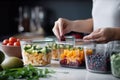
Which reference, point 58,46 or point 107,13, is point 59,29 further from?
point 107,13

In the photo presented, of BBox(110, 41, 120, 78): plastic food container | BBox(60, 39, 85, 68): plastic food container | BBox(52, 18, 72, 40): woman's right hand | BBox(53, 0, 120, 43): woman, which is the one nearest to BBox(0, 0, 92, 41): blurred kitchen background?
BBox(53, 0, 120, 43): woman

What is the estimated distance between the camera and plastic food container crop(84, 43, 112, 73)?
51.9 inches

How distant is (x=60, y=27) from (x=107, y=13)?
1.10ft

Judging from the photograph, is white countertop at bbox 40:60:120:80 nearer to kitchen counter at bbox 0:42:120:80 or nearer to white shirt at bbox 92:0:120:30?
kitchen counter at bbox 0:42:120:80

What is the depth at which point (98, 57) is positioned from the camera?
132 centimetres

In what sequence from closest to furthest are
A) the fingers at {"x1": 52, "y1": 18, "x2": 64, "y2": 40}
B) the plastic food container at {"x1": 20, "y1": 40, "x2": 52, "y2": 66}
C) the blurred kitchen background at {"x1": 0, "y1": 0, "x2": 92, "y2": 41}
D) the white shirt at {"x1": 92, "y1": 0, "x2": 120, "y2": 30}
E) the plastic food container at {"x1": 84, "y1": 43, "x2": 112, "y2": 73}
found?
1. the plastic food container at {"x1": 84, "y1": 43, "x2": 112, "y2": 73}
2. the plastic food container at {"x1": 20, "y1": 40, "x2": 52, "y2": 66}
3. the fingers at {"x1": 52, "y1": 18, "x2": 64, "y2": 40}
4. the white shirt at {"x1": 92, "y1": 0, "x2": 120, "y2": 30}
5. the blurred kitchen background at {"x1": 0, "y1": 0, "x2": 92, "y2": 41}

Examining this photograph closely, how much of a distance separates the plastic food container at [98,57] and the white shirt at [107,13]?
0.52m

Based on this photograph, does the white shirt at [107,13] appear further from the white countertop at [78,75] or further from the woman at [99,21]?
the white countertop at [78,75]

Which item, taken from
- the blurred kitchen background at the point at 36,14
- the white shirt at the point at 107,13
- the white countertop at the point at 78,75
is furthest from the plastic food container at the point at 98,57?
the blurred kitchen background at the point at 36,14

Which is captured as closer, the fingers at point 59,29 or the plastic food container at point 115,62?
the plastic food container at point 115,62

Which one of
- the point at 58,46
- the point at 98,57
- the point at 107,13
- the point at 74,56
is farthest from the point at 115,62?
the point at 107,13

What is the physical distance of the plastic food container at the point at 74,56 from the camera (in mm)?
1418

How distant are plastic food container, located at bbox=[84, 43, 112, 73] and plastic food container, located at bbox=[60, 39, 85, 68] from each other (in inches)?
1.9

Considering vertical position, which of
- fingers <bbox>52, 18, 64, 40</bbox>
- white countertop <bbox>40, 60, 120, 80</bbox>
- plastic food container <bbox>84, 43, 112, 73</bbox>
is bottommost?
white countertop <bbox>40, 60, 120, 80</bbox>
